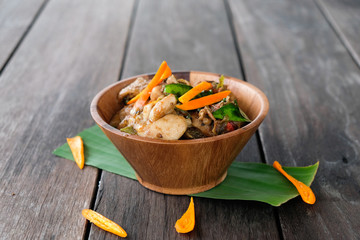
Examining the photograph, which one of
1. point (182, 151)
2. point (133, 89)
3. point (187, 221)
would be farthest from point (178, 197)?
point (133, 89)

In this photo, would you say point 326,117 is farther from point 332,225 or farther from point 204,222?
point 204,222

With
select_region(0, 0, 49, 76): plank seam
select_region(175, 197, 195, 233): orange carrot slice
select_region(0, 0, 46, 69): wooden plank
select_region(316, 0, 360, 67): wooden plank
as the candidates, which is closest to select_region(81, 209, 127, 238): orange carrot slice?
select_region(175, 197, 195, 233): orange carrot slice

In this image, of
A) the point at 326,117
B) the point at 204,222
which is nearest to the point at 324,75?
the point at 326,117

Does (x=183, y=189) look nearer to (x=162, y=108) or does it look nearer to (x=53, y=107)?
(x=162, y=108)

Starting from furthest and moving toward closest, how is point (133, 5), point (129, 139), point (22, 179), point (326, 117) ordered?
1. point (133, 5)
2. point (326, 117)
3. point (22, 179)
4. point (129, 139)

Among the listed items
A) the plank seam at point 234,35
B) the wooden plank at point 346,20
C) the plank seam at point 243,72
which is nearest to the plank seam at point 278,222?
the plank seam at point 243,72

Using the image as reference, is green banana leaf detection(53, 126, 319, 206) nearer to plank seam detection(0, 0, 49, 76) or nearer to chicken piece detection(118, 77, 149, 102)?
chicken piece detection(118, 77, 149, 102)

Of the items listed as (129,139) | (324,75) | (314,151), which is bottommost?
(324,75)
